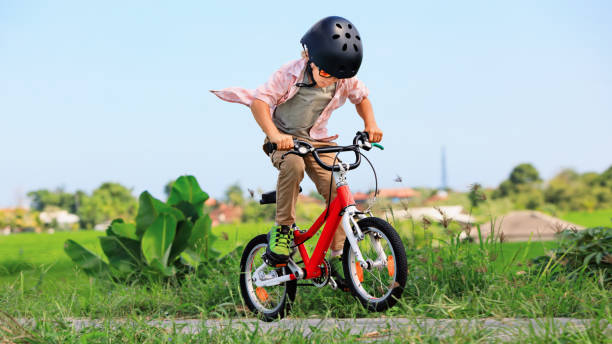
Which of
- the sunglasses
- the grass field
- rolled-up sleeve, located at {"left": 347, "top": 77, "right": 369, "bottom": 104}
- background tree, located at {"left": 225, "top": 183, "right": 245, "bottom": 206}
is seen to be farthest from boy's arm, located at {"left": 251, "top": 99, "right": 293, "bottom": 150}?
background tree, located at {"left": 225, "top": 183, "right": 245, "bottom": 206}

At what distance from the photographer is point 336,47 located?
11.6 feet

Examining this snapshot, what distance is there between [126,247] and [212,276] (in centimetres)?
116

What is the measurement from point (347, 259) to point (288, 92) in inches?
49.0

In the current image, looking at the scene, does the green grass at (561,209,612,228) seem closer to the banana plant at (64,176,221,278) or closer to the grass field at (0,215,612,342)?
the grass field at (0,215,612,342)

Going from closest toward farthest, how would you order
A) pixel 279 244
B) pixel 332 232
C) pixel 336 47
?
pixel 336 47 → pixel 332 232 → pixel 279 244

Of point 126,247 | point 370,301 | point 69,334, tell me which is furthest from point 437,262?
point 126,247

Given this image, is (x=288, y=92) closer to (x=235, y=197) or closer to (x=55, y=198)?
(x=235, y=197)

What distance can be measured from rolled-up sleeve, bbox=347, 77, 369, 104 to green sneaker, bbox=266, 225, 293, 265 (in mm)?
1084

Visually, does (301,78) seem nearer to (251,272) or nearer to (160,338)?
(251,272)

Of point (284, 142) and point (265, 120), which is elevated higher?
point (265, 120)

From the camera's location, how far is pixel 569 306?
11.6ft

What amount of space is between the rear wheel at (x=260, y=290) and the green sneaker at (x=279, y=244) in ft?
0.52

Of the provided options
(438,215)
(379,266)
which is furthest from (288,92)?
(438,215)

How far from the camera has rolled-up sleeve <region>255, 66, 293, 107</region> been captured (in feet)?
12.4
